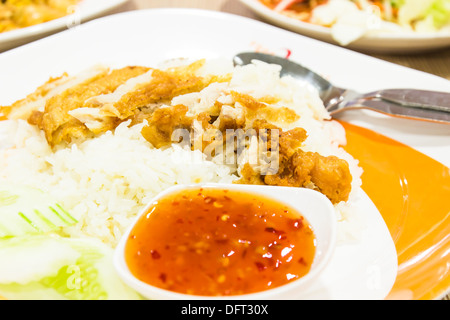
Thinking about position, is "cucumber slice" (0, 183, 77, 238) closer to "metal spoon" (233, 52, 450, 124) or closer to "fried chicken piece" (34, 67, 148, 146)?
"fried chicken piece" (34, 67, 148, 146)

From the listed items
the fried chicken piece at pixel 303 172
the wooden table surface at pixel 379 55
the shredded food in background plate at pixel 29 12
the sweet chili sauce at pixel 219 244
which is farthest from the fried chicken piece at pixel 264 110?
the shredded food in background plate at pixel 29 12

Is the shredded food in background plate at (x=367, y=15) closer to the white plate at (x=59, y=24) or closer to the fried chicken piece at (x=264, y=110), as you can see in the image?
the fried chicken piece at (x=264, y=110)

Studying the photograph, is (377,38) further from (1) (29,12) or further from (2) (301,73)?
(1) (29,12)

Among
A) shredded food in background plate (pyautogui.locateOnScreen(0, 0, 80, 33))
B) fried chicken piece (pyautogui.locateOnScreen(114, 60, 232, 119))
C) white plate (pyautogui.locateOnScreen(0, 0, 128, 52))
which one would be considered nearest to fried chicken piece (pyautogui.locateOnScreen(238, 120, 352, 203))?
fried chicken piece (pyautogui.locateOnScreen(114, 60, 232, 119))

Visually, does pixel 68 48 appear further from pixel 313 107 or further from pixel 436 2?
pixel 436 2

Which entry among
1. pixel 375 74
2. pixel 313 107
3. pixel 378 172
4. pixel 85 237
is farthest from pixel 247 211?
pixel 375 74

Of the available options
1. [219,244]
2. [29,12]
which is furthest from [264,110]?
[29,12]
